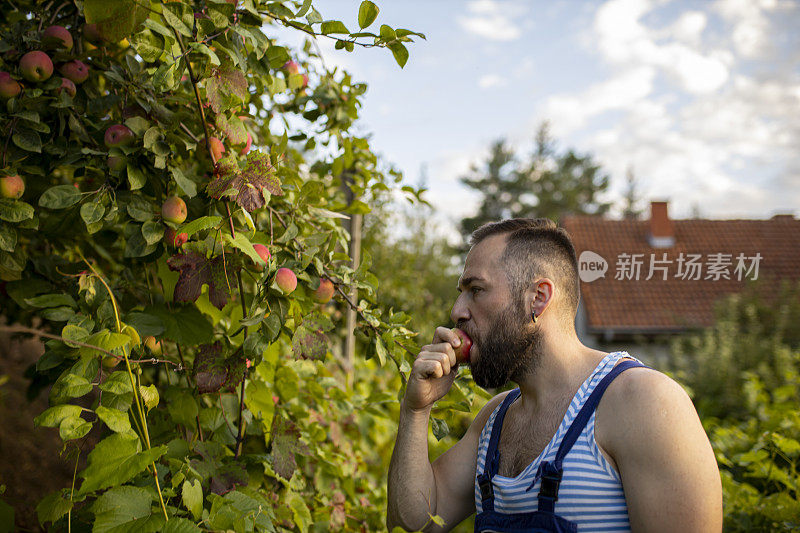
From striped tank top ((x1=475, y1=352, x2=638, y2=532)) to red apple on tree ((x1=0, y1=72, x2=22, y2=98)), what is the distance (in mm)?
1680

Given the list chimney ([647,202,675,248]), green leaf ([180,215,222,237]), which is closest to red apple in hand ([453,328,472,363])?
green leaf ([180,215,222,237])

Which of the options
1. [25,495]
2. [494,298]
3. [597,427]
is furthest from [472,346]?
[25,495]

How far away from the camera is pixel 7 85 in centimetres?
150

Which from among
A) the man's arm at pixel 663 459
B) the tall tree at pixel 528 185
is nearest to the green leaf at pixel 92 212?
the man's arm at pixel 663 459

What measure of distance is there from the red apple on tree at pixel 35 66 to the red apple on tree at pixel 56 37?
0.19 ft

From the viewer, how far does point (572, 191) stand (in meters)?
29.5

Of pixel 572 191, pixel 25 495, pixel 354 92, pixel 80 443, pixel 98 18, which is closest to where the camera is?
pixel 98 18

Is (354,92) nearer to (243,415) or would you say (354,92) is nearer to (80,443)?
(243,415)

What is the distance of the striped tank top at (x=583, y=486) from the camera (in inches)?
54.4

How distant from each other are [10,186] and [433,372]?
1.21m

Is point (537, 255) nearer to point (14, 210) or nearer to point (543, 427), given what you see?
point (543, 427)

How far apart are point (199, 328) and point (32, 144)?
0.64 metres

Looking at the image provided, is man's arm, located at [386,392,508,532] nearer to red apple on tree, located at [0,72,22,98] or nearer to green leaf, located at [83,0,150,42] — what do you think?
green leaf, located at [83,0,150,42]

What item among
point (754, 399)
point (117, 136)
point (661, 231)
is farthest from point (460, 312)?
point (661, 231)
